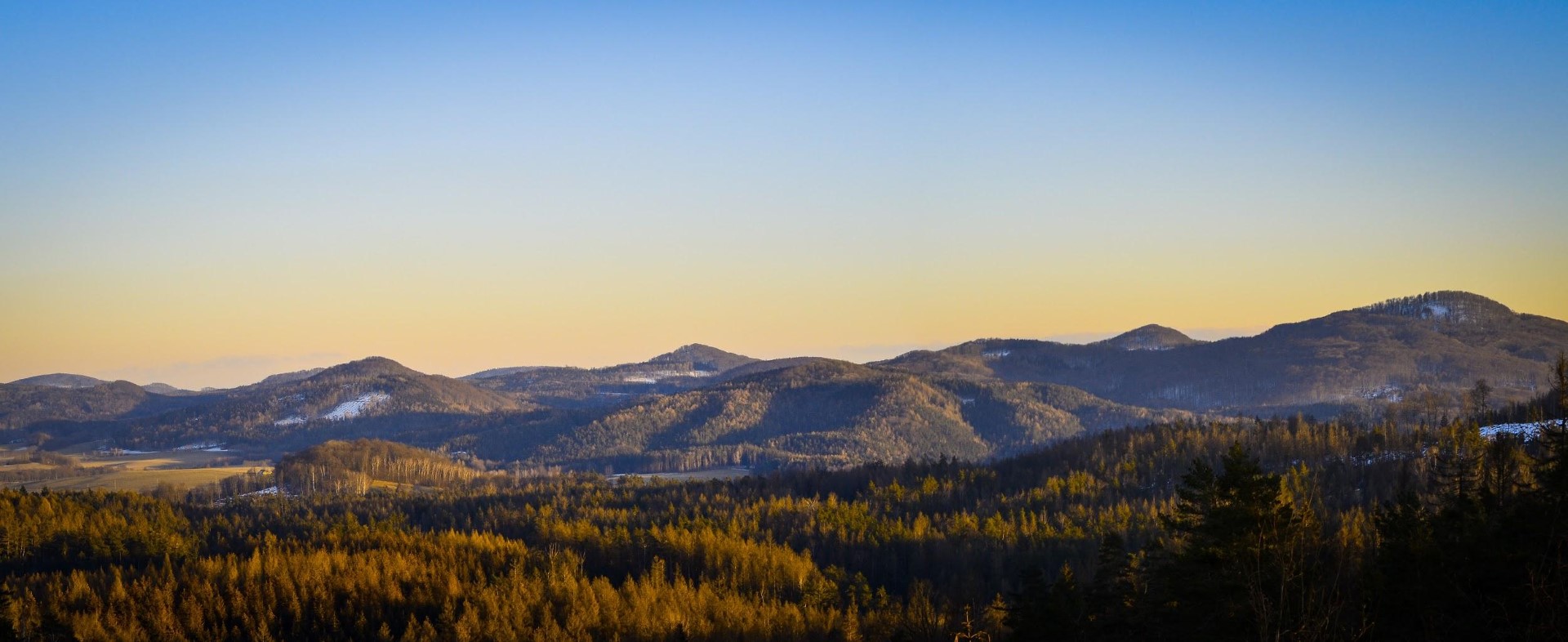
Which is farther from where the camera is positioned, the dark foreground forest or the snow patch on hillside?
the snow patch on hillside

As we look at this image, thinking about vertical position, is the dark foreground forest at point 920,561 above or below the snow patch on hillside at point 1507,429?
below

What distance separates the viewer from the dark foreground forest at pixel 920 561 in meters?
39.8

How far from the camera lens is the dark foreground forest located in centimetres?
3975

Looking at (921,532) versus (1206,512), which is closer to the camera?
(1206,512)

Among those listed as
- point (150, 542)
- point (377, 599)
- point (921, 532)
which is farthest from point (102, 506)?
point (921, 532)

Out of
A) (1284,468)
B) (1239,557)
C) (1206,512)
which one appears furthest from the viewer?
(1284,468)

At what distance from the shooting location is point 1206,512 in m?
43.6

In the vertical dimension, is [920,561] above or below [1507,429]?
below

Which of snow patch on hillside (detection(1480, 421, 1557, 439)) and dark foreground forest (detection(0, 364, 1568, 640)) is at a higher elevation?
snow patch on hillside (detection(1480, 421, 1557, 439))

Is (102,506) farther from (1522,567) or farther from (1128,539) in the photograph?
(1522,567)

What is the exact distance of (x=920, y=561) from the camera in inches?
5797

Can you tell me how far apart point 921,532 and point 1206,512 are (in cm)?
11638

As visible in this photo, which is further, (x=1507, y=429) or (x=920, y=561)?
(x=1507, y=429)

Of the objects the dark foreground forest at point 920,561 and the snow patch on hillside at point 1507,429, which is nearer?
the dark foreground forest at point 920,561
